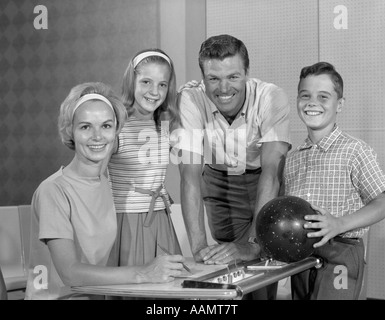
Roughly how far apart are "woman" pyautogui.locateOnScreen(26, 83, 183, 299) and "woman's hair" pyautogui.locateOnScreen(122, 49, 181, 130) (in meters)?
0.35

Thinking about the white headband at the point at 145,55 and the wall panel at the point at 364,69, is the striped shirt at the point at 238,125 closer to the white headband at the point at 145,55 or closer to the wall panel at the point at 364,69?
the white headband at the point at 145,55

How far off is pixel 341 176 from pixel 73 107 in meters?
1.09

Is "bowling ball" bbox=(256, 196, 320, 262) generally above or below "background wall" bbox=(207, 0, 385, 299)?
below

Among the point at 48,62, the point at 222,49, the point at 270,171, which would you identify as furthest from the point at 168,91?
the point at 48,62

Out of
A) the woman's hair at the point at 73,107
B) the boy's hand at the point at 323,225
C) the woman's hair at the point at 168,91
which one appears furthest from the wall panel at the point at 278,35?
Answer: the woman's hair at the point at 73,107

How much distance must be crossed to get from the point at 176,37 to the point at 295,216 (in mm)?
2623

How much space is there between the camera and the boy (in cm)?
243

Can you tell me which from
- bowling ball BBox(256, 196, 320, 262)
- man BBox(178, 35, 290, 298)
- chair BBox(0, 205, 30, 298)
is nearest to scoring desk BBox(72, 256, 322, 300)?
bowling ball BBox(256, 196, 320, 262)

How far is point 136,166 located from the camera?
2.60m

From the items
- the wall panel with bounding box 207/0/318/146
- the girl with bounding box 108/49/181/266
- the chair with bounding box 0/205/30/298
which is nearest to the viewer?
the girl with bounding box 108/49/181/266

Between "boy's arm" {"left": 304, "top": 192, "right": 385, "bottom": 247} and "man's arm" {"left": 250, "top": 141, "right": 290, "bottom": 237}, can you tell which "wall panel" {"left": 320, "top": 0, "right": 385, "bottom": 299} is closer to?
"man's arm" {"left": 250, "top": 141, "right": 290, "bottom": 237}

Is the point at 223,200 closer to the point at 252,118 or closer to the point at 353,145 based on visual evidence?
the point at 252,118

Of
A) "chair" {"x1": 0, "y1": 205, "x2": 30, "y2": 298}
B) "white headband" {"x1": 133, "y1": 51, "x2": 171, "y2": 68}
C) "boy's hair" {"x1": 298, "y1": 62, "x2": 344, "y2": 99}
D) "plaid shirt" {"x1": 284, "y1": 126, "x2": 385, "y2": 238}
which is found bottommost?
"chair" {"x1": 0, "y1": 205, "x2": 30, "y2": 298}

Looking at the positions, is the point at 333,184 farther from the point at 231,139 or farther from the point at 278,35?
the point at 278,35
